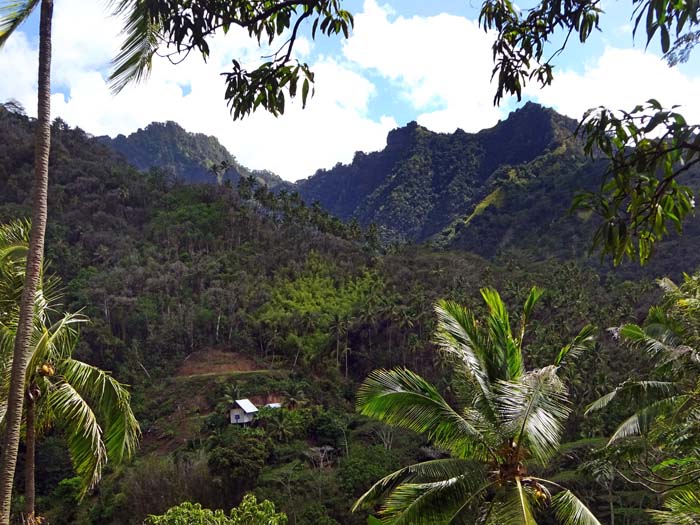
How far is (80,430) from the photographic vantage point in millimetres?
5305

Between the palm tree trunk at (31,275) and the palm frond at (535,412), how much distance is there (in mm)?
4391

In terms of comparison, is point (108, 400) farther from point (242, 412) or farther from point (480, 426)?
point (242, 412)

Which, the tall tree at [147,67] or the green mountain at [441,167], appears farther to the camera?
the green mountain at [441,167]

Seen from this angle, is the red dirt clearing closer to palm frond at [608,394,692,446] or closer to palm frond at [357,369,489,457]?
palm frond at [608,394,692,446]

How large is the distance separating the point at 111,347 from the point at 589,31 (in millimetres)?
46309

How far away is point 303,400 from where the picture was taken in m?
40.1

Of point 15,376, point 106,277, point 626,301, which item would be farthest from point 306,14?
point 106,277

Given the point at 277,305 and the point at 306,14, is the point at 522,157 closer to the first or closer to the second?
the point at 277,305

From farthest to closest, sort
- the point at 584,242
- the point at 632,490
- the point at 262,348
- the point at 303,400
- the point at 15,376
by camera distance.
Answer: the point at 584,242
the point at 262,348
the point at 303,400
the point at 632,490
the point at 15,376

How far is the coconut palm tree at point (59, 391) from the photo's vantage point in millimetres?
5258

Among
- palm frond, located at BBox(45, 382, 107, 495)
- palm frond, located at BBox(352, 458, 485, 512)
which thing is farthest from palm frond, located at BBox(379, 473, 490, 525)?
palm frond, located at BBox(45, 382, 107, 495)

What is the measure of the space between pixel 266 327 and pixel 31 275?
45449mm

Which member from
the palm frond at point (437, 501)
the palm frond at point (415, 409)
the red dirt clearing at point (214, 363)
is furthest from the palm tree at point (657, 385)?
the red dirt clearing at point (214, 363)

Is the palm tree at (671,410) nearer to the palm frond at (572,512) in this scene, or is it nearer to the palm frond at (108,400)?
the palm frond at (572,512)
